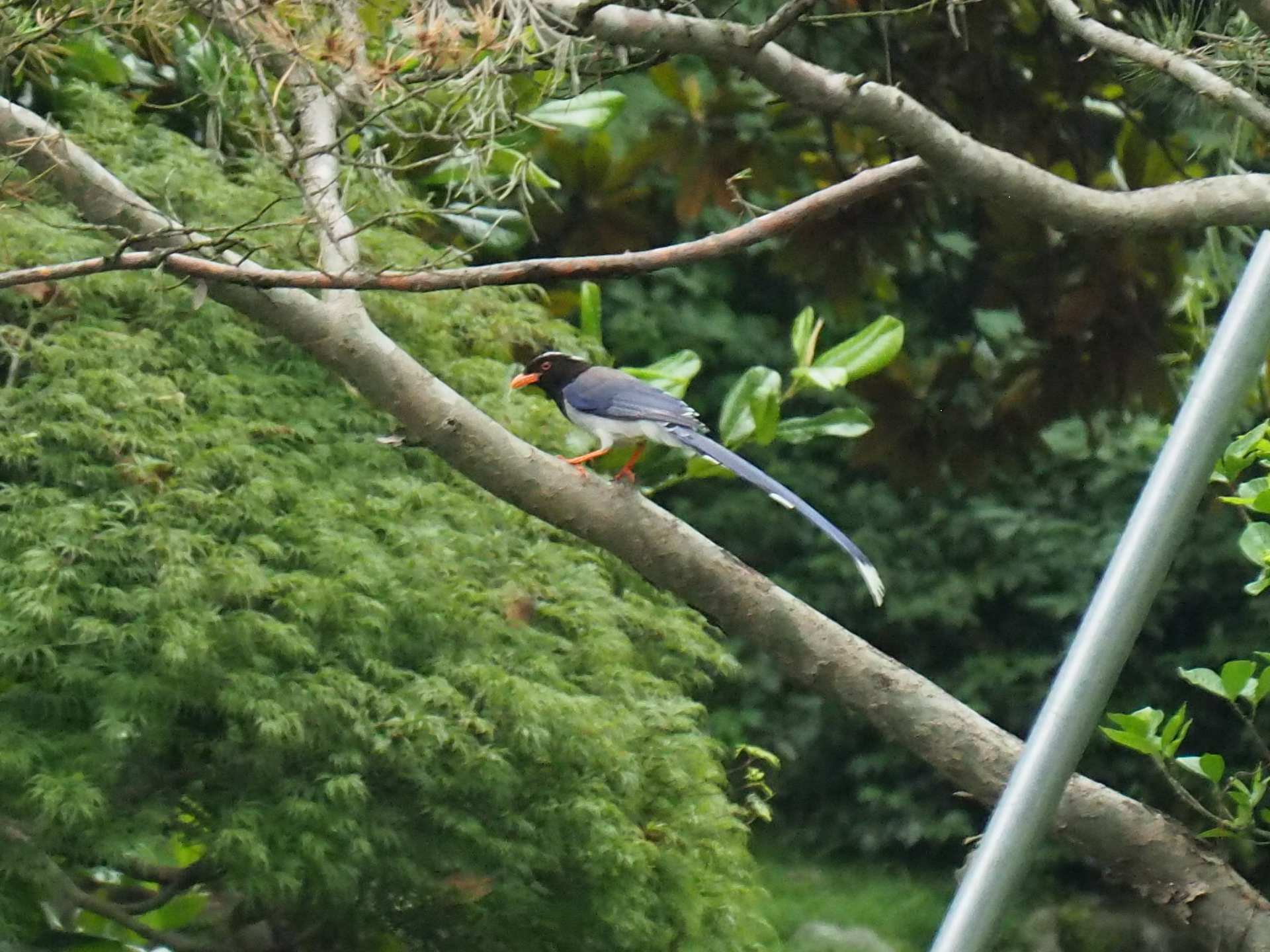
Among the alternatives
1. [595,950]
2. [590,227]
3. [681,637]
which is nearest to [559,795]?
[595,950]

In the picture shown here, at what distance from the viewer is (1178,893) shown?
196 cm

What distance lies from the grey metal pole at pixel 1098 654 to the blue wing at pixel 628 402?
118 cm

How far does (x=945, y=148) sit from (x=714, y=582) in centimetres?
66

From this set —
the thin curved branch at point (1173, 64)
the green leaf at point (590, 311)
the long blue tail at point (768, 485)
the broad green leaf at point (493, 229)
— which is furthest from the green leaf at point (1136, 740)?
the broad green leaf at point (493, 229)

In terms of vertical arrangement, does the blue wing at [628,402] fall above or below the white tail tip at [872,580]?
below

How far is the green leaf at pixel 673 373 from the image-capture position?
2.36m

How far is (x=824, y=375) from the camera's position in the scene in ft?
7.29

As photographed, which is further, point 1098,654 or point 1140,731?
point 1140,731

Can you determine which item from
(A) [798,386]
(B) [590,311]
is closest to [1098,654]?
(A) [798,386]

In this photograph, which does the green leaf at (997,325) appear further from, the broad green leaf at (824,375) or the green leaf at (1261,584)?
the green leaf at (1261,584)

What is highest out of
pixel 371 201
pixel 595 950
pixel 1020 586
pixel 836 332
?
pixel 371 201

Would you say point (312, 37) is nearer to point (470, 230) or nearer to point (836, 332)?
point (470, 230)

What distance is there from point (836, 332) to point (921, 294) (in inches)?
15.4

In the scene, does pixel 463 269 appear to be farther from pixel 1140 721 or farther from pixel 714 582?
pixel 1140 721
